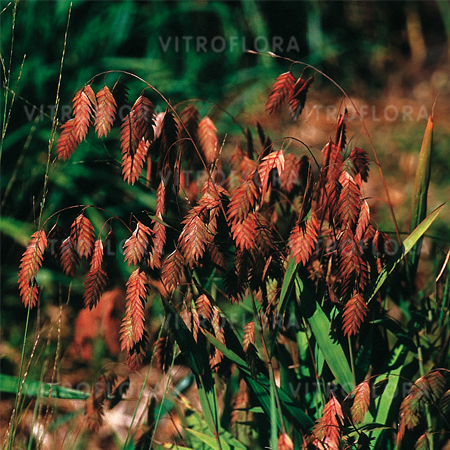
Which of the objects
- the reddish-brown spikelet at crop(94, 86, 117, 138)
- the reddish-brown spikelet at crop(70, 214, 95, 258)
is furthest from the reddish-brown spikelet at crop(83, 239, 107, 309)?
the reddish-brown spikelet at crop(94, 86, 117, 138)

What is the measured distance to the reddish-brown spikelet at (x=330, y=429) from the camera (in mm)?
958

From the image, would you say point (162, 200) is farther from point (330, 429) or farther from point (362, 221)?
point (330, 429)

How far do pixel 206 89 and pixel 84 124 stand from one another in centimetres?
202

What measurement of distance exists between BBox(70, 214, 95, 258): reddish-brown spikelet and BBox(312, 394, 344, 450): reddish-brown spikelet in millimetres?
562

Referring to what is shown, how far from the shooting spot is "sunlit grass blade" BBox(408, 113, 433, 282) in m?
1.14

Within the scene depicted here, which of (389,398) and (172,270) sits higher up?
(172,270)

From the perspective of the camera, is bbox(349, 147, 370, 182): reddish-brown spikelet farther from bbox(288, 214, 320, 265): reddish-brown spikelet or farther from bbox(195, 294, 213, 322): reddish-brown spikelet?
bbox(195, 294, 213, 322): reddish-brown spikelet

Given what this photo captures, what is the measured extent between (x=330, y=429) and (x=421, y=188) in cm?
59

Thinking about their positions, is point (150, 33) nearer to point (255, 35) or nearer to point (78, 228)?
point (255, 35)

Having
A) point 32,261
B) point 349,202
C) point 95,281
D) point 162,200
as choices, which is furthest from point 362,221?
point 32,261

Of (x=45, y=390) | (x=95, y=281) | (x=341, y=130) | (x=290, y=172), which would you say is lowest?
(x=45, y=390)

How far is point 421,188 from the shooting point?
1186 mm

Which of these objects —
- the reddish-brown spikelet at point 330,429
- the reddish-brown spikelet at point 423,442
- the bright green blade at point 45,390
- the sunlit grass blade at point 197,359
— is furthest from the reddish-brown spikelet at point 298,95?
the bright green blade at point 45,390

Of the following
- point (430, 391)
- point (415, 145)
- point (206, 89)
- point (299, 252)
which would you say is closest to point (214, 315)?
point (299, 252)
